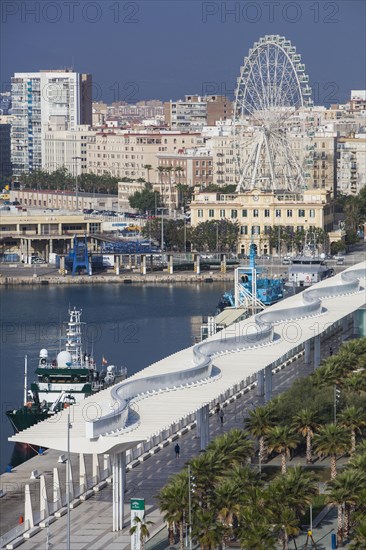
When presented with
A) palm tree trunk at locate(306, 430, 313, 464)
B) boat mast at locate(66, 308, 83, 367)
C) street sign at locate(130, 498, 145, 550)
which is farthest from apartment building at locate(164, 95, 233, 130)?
street sign at locate(130, 498, 145, 550)

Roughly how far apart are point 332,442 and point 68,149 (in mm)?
61927

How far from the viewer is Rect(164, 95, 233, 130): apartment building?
86.4 m

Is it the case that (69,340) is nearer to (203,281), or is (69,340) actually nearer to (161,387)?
(161,387)

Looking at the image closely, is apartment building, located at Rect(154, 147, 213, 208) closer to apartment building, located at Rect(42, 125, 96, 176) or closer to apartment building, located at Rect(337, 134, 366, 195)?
apartment building, located at Rect(337, 134, 366, 195)

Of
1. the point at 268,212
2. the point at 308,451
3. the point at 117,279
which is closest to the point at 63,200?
the point at 268,212

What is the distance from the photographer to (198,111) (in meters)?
88.5

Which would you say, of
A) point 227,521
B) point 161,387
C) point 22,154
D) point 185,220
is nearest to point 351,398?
point 161,387

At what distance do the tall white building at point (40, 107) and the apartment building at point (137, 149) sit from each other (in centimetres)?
995

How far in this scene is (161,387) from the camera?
1975cm

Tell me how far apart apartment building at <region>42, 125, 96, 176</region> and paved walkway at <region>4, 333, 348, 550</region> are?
178 feet

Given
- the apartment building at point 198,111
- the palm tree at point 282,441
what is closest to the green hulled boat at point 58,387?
the palm tree at point 282,441

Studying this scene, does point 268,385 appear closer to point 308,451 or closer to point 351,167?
point 308,451

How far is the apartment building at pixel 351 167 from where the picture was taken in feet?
212

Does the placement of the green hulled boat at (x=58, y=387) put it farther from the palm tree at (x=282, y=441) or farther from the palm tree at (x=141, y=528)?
the palm tree at (x=141, y=528)
